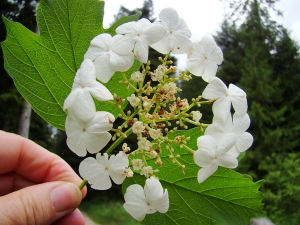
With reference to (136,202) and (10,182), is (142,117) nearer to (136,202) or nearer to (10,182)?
(136,202)

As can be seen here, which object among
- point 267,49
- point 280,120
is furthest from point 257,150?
point 267,49

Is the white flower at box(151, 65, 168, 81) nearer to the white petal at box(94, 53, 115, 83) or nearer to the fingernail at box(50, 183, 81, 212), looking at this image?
the white petal at box(94, 53, 115, 83)

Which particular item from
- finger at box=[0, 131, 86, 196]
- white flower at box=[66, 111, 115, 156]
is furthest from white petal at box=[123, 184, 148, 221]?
finger at box=[0, 131, 86, 196]

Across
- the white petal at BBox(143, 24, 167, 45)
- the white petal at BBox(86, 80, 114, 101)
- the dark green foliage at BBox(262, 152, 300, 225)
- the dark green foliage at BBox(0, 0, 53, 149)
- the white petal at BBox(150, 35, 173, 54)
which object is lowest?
the dark green foliage at BBox(262, 152, 300, 225)

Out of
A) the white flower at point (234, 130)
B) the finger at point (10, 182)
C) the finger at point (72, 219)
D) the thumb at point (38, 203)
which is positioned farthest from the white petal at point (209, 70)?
the finger at point (10, 182)

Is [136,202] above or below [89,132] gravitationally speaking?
below

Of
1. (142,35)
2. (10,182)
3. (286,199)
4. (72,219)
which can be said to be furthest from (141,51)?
(286,199)
